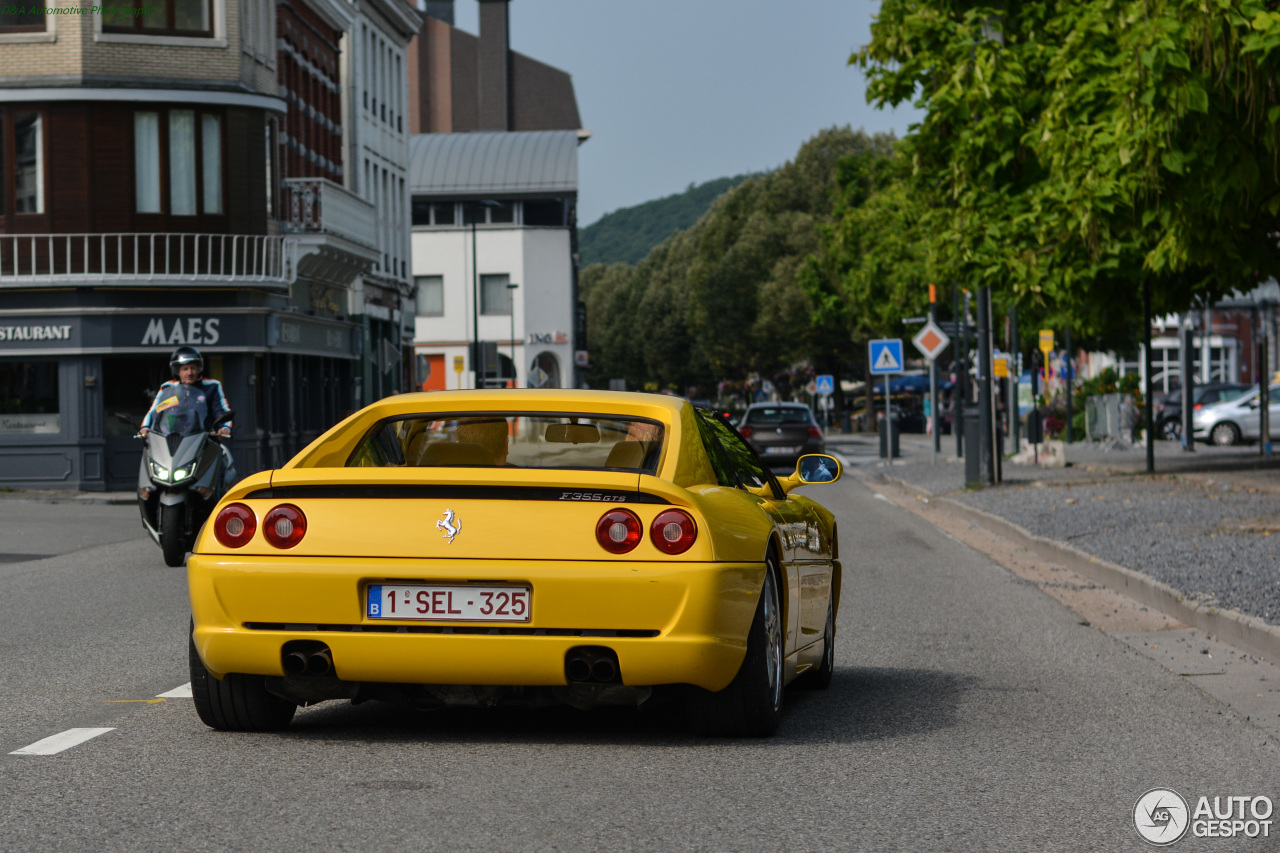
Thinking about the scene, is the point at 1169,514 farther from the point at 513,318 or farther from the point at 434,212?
the point at 434,212

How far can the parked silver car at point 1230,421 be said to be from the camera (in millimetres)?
47031

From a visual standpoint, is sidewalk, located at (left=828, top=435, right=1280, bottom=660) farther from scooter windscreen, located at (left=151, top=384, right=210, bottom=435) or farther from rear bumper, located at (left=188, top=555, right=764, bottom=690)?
scooter windscreen, located at (left=151, top=384, right=210, bottom=435)

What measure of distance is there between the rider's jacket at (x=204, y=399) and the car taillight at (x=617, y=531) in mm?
8985

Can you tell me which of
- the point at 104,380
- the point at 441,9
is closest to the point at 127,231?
the point at 104,380

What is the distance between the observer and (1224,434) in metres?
47.9

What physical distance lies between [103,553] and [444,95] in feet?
257

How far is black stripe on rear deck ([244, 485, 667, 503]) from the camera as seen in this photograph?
6.07 m

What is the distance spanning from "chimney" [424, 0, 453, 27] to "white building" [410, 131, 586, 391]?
15267mm

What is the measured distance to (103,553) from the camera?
1672 centimetres

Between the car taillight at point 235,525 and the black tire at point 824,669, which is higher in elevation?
the car taillight at point 235,525

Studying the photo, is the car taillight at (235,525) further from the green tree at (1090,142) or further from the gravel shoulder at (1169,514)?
the green tree at (1090,142)

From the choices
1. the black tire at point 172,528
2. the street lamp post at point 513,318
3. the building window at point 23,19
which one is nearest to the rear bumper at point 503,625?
the black tire at point 172,528

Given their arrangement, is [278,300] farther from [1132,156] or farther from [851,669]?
[851,669]

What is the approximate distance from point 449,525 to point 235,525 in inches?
30.1
